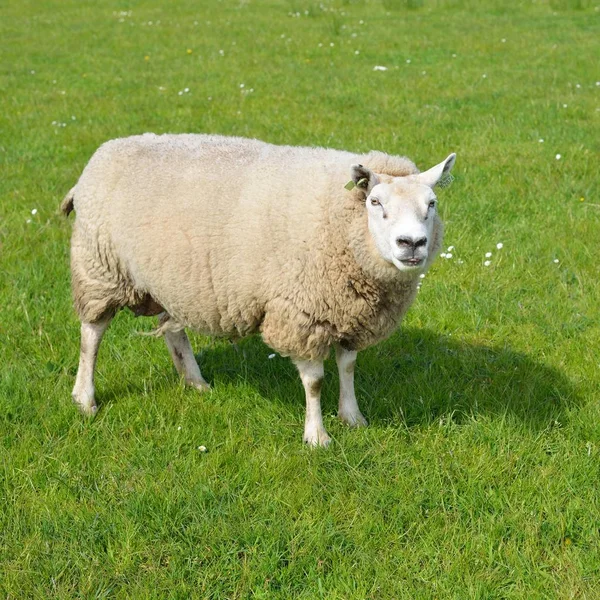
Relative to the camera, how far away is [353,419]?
429 centimetres

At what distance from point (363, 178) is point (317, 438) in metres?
1.38

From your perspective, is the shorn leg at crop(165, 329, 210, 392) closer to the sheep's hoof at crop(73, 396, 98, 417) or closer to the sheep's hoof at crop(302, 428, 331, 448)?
the sheep's hoof at crop(73, 396, 98, 417)

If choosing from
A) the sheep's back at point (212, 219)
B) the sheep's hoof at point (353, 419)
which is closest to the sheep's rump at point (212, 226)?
the sheep's back at point (212, 219)

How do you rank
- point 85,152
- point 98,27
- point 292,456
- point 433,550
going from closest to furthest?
point 433,550 → point 292,456 → point 85,152 → point 98,27

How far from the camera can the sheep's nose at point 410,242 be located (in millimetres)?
3391

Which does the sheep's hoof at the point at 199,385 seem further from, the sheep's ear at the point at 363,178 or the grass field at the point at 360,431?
the sheep's ear at the point at 363,178

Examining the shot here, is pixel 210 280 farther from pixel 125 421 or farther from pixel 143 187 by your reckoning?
pixel 125 421

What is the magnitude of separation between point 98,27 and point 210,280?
13.9 metres

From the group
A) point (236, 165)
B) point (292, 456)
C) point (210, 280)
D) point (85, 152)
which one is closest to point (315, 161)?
point (236, 165)

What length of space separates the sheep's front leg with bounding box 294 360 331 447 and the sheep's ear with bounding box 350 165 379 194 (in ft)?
3.13

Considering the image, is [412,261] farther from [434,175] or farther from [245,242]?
[245,242]

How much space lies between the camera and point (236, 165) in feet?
13.6

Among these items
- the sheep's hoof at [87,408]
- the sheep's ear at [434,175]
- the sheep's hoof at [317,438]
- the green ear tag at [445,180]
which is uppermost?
the sheep's ear at [434,175]

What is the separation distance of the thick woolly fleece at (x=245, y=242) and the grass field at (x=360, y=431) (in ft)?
1.87
